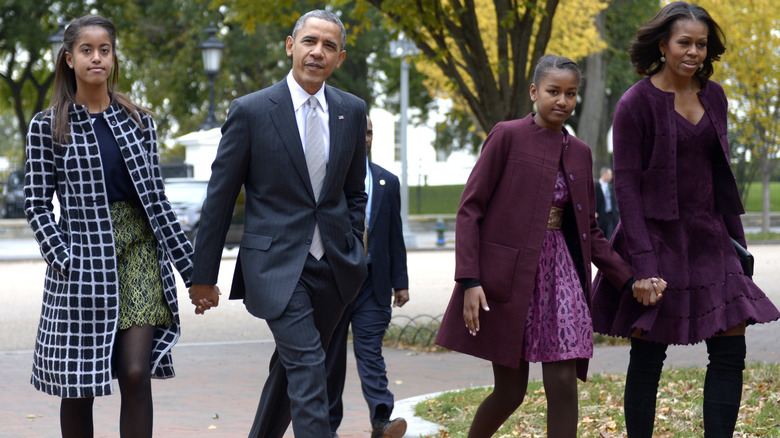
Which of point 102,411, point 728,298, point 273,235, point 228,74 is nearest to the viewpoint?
point 273,235

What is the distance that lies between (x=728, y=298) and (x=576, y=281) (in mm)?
606

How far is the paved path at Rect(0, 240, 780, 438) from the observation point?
6.78 m

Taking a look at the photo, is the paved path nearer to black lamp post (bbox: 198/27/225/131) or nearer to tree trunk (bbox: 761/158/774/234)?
black lamp post (bbox: 198/27/225/131)

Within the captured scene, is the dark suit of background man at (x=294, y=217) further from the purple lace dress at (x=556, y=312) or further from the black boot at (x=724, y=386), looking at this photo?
the black boot at (x=724, y=386)

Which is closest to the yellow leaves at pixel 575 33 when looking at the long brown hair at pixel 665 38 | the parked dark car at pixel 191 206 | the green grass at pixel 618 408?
the parked dark car at pixel 191 206

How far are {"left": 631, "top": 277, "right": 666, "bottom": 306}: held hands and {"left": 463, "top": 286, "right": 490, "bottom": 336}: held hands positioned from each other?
1.97ft

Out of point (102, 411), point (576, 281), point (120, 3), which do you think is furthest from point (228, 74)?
point (576, 281)

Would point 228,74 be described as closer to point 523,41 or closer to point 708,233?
point 523,41

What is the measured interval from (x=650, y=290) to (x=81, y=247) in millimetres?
2201

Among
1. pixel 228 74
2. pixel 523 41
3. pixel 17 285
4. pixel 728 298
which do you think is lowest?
pixel 17 285

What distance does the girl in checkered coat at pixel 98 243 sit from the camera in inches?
171

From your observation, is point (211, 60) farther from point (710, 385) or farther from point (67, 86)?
point (710, 385)

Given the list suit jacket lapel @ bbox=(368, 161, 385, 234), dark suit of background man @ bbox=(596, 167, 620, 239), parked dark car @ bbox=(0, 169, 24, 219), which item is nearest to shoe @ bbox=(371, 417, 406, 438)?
suit jacket lapel @ bbox=(368, 161, 385, 234)

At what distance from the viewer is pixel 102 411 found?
23.5ft
